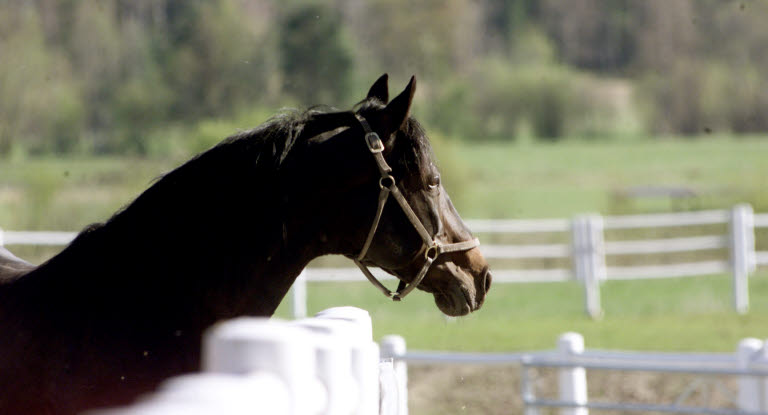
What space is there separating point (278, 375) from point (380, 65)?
2840cm

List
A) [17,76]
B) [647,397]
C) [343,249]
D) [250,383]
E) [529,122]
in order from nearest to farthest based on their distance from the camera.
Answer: [250,383] → [343,249] → [647,397] → [17,76] → [529,122]

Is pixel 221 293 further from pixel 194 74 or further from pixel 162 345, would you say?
pixel 194 74

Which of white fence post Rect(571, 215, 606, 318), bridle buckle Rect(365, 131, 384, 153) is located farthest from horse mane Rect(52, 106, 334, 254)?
white fence post Rect(571, 215, 606, 318)

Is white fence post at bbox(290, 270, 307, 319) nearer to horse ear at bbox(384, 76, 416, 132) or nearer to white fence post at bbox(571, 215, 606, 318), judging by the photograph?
white fence post at bbox(571, 215, 606, 318)

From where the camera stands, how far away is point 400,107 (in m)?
3.09

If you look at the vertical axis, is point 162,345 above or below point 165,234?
Answer: below

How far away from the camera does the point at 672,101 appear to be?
37.8m

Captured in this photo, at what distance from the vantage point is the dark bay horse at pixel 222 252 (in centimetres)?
253

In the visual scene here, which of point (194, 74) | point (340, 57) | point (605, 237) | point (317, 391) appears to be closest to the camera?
point (317, 391)

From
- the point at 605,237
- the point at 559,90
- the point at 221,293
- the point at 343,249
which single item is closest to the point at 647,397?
the point at 343,249

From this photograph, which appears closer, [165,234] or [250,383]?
[250,383]

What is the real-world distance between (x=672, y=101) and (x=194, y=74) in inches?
905

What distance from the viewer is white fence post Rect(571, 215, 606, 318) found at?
38.8 ft

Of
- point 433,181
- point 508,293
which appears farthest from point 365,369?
point 508,293
